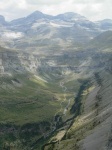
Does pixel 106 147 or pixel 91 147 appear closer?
pixel 106 147
